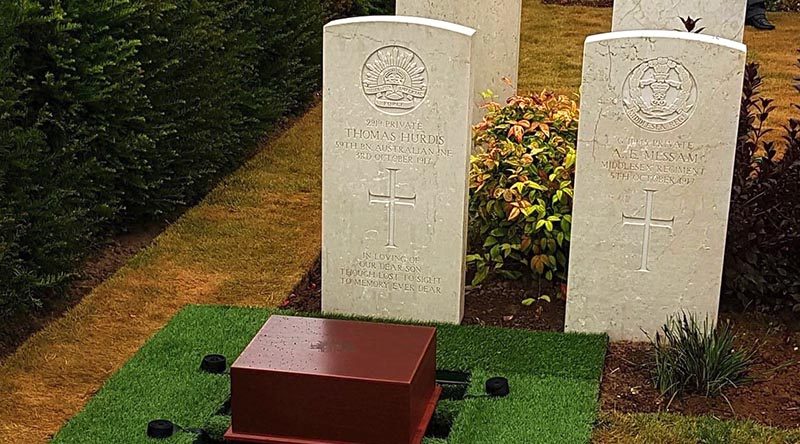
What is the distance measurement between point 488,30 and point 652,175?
2.76m

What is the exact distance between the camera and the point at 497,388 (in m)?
5.39

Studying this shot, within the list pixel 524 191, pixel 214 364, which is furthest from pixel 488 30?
pixel 214 364

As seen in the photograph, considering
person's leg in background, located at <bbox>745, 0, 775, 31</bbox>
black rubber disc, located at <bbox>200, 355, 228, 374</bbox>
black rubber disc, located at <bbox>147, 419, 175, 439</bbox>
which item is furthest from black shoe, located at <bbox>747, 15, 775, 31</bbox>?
black rubber disc, located at <bbox>147, 419, 175, 439</bbox>

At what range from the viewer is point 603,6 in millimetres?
15281

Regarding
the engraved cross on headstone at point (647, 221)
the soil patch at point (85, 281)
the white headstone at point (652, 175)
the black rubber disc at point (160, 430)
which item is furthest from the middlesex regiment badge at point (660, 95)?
the soil patch at point (85, 281)

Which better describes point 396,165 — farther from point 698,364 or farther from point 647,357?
point 698,364

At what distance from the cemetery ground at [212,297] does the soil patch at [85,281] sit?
111 mm

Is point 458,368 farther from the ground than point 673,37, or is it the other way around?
point 673,37

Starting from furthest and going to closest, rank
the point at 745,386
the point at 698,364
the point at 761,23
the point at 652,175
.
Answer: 1. the point at 761,23
2. the point at 652,175
3. the point at 745,386
4. the point at 698,364

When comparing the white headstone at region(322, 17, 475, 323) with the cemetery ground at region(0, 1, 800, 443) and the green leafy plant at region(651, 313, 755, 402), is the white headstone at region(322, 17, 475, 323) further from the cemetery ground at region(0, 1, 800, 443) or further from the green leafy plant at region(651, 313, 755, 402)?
the green leafy plant at region(651, 313, 755, 402)

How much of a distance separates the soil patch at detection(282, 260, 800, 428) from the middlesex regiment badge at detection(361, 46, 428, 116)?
1.30 meters

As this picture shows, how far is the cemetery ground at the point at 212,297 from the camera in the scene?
5207mm

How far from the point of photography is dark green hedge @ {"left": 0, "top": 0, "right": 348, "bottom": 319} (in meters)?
5.93

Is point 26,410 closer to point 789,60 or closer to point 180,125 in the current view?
point 180,125
